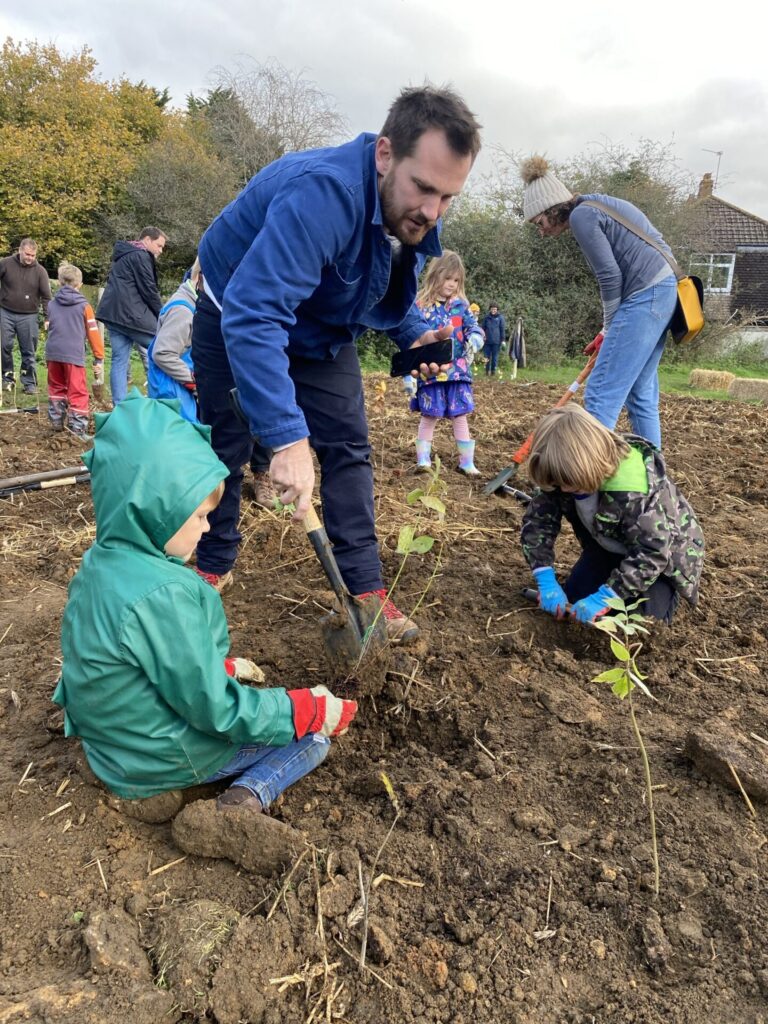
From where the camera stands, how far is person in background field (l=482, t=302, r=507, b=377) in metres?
17.0

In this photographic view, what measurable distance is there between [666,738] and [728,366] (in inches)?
835

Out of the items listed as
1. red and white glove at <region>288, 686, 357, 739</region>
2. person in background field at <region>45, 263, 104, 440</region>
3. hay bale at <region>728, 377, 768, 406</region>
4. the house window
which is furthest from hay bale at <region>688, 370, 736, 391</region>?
red and white glove at <region>288, 686, 357, 739</region>

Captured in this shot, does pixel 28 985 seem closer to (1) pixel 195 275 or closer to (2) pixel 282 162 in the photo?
(2) pixel 282 162

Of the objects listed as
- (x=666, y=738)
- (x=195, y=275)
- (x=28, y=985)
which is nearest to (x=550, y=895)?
(x=666, y=738)

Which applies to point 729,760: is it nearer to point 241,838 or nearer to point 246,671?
point 241,838

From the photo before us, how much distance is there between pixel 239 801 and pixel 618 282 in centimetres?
383

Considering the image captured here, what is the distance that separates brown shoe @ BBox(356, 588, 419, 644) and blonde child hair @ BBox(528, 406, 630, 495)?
805 millimetres

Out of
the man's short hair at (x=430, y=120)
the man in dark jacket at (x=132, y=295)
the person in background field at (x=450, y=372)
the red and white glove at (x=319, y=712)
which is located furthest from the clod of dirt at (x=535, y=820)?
the man in dark jacket at (x=132, y=295)

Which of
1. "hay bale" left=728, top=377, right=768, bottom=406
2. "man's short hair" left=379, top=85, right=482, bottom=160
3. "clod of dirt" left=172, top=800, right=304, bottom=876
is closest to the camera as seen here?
"clod of dirt" left=172, top=800, right=304, bottom=876

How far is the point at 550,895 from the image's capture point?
6.19 ft

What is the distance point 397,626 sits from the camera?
306 centimetres

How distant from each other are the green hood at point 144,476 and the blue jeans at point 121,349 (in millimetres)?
6590

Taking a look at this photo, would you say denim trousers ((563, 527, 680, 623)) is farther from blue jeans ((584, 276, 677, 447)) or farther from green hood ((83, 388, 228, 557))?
green hood ((83, 388, 228, 557))

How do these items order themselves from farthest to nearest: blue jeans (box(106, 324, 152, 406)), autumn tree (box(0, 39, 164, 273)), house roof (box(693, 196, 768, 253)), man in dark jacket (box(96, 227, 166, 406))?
1. house roof (box(693, 196, 768, 253))
2. autumn tree (box(0, 39, 164, 273))
3. blue jeans (box(106, 324, 152, 406))
4. man in dark jacket (box(96, 227, 166, 406))
